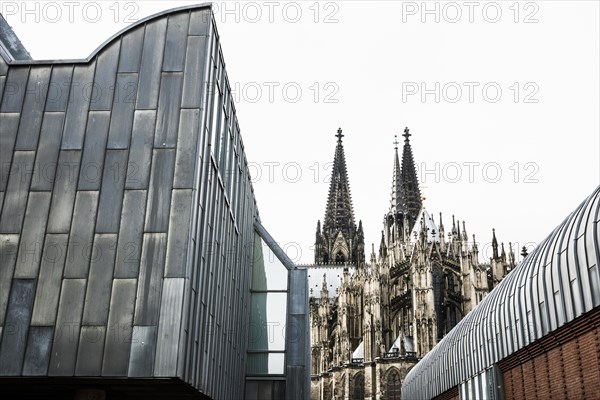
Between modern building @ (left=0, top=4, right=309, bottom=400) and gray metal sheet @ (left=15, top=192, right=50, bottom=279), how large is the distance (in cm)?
3

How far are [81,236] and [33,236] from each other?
3.81 feet

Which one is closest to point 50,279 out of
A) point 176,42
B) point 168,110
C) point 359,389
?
point 168,110

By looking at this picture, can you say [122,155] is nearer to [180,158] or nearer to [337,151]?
[180,158]

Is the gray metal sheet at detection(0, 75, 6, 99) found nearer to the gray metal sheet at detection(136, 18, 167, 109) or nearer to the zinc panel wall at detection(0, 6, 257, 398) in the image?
the zinc panel wall at detection(0, 6, 257, 398)

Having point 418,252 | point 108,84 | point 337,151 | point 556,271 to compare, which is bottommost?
point 556,271

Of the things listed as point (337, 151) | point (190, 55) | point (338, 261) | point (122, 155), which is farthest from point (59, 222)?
point (337, 151)

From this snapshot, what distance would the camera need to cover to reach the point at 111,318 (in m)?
14.2

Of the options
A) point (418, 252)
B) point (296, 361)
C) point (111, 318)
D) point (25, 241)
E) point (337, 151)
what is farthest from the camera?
point (337, 151)

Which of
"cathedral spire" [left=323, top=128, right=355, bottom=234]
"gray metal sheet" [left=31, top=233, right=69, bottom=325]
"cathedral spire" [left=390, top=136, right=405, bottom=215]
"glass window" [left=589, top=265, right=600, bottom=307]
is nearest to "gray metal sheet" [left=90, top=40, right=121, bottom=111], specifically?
"gray metal sheet" [left=31, top=233, right=69, bottom=325]

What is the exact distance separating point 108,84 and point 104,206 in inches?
134

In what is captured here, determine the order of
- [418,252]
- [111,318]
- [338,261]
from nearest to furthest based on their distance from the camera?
1. [111,318]
2. [418,252]
3. [338,261]

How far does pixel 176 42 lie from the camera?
17109 mm

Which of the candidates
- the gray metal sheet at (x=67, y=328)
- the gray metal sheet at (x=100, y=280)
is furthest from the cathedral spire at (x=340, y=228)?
the gray metal sheet at (x=67, y=328)

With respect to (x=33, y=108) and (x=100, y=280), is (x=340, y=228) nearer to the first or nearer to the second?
(x=33, y=108)
